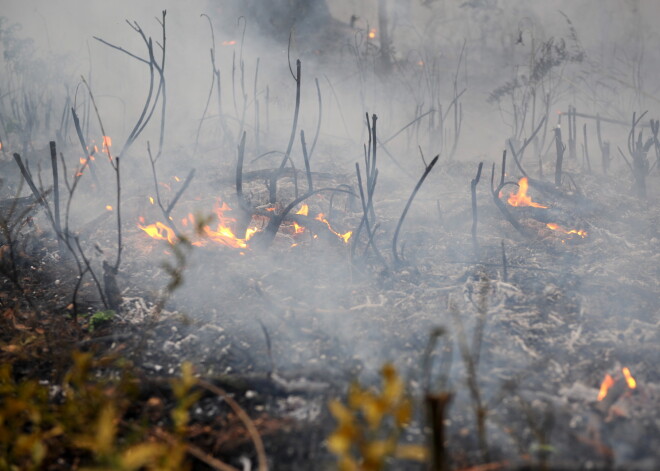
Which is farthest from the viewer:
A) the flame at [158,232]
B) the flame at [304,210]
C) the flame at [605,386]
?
the flame at [304,210]

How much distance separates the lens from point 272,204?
4879mm

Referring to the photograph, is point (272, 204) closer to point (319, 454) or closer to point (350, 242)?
point (350, 242)

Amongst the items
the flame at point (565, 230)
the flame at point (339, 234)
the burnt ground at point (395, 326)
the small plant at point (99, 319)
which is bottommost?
the small plant at point (99, 319)

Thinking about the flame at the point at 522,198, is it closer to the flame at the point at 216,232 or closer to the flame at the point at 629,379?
the flame at the point at 629,379

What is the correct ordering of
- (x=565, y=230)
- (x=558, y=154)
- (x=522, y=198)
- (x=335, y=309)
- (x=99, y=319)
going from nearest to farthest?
1. (x=99, y=319)
2. (x=335, y=309)
3. (x=565, y=230)
4. (x=522, y=198)
5. (x=558, y=154)

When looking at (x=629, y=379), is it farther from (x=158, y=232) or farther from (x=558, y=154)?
(x=558, y=154)

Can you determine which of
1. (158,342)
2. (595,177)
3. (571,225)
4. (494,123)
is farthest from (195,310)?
(494,123)

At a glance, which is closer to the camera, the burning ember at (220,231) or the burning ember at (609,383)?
the burning ember at (609,383)

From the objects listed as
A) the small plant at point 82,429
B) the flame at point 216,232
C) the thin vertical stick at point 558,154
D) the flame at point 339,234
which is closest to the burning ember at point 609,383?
the small plant at point 82,429

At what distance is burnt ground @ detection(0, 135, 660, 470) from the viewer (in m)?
2.03

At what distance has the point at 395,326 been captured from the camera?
302 centimetres

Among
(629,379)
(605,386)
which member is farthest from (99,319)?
(629,379)

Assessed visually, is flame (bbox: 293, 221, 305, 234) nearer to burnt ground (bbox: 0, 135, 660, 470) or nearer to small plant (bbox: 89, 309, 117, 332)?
burnt ground (bbox: 0, 135, 660, 470)

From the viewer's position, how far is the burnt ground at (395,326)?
6.65ft
